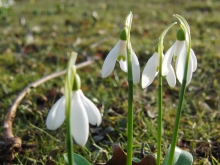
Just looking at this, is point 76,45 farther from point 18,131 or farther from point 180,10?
point 180,10

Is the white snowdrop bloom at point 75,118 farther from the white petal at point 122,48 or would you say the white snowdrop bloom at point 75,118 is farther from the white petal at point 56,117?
the white petal at point 122,48

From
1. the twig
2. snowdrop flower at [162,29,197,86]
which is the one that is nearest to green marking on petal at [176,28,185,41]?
snowdrop flower at [162,29,197,86]

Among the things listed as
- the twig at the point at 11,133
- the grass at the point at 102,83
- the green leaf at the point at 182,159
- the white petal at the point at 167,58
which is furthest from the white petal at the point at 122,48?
the twig at the point at 11,133

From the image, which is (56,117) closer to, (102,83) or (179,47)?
(179,47)

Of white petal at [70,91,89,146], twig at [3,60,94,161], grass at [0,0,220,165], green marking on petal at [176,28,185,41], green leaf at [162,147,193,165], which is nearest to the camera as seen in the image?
white petal at [70,91,89,146]

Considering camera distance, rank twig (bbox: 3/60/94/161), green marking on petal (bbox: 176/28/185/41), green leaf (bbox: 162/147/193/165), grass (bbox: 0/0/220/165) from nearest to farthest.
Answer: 1. green marking on petal (bbox: 176/28/185/41)
2. green leaf (bbox: 162/147/193/165)
3. twig (bbox: 3/60/94/161)
4. grass (bbox: 0/0/220/165)

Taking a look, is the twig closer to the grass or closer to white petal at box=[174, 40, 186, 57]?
the grass
